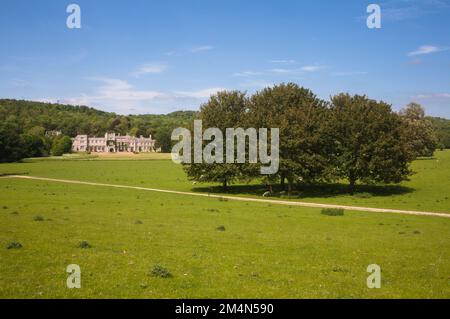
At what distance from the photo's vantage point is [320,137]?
58156 millimetres

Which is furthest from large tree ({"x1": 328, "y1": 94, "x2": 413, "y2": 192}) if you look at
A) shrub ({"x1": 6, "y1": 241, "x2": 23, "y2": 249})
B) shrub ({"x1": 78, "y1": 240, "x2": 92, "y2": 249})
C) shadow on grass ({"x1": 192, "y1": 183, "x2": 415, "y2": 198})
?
shrub ({"x1": 6, "y1": 241, "x2": 23, "y2": 249})

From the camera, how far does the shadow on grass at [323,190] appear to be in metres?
57.6

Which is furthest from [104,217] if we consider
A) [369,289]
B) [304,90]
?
[304,90]

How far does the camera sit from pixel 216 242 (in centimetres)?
2322

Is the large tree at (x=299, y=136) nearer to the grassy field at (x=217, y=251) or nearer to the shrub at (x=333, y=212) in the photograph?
the grassy field at (x=217, y=251)

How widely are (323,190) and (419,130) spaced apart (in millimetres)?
56457

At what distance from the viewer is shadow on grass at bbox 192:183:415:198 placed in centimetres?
5758

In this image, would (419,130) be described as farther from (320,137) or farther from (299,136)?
(299,136)

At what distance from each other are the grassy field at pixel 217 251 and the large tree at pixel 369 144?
14.8 m

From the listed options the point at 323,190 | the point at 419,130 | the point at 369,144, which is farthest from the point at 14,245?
the point at 419,130

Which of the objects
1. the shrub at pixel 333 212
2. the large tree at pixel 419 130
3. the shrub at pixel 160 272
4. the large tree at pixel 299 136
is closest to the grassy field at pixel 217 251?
the shrub at pixel 160 272

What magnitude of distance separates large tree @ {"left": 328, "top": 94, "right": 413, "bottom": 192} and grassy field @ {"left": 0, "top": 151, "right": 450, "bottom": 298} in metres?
14.8
